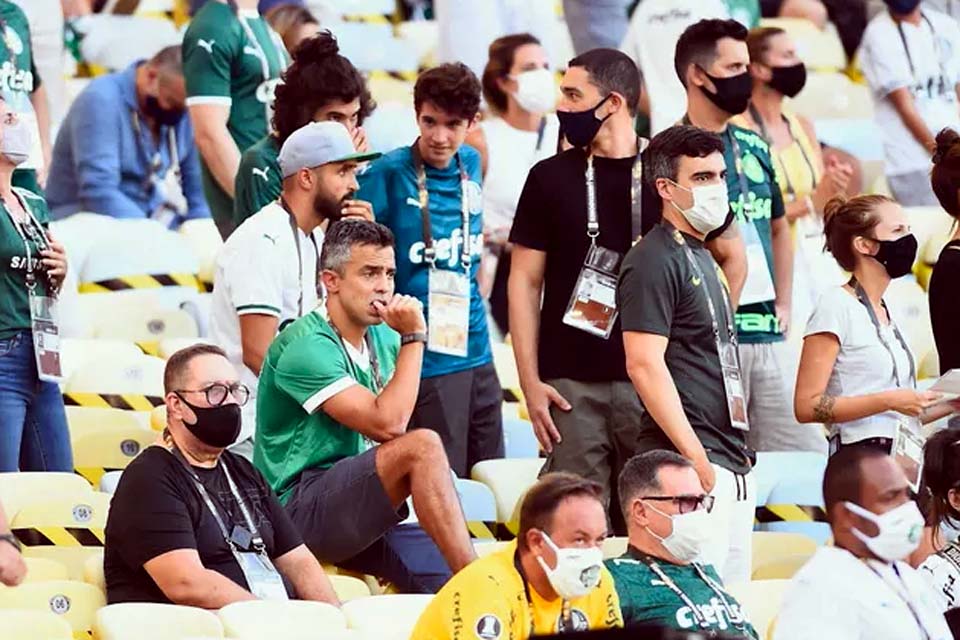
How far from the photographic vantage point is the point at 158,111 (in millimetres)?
10633

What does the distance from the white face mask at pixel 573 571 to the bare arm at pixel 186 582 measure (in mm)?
909

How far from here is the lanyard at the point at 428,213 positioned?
825cm

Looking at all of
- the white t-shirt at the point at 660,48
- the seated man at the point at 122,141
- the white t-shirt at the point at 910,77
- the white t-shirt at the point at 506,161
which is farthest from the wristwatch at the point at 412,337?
the white t-shirt at the point at 910,77

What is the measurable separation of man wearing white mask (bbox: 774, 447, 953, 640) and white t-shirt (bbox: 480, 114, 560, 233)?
4.11 meters

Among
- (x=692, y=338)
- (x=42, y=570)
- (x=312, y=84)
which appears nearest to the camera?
(x=42, y=570)

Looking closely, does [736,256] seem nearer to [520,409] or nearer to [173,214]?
[520,409]

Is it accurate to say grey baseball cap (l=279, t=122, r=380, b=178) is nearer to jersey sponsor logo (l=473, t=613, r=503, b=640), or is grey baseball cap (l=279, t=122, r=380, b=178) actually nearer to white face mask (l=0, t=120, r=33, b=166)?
white face mask (l=0, t=120, r=33, b=166)

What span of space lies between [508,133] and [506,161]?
0.17 metres

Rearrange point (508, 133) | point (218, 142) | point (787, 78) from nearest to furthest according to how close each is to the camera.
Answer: point (218, 142) → point (787, 78) → point (508, 133)

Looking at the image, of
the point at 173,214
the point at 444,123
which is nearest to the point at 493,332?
the point at 173,214

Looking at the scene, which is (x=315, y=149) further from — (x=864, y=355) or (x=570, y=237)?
(x=864, y=355)

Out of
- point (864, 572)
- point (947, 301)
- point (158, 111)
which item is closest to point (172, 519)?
point (864, 572)

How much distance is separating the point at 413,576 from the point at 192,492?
782mm

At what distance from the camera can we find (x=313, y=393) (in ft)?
24.1
